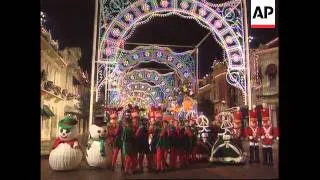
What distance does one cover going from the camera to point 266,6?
3.96 m

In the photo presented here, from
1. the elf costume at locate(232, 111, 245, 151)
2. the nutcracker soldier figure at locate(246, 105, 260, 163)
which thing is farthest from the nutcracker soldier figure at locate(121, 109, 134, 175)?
the nutcracker soldier figure at locate(246, 105, 260, 163)

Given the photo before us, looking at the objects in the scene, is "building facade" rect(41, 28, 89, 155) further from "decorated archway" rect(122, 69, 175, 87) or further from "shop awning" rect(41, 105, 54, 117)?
"decorated archway" rect(122, 69, 175, 87)

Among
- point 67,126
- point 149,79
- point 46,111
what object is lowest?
point 67,126

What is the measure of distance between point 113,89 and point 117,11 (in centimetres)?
74

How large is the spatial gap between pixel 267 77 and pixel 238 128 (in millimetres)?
552

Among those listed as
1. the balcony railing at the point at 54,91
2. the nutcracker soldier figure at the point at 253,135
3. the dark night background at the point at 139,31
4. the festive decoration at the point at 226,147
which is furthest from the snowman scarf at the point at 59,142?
the nutcracker soldier figure at the point at 253,135

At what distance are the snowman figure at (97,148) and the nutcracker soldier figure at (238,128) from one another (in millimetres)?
1216

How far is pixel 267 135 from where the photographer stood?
3957mm

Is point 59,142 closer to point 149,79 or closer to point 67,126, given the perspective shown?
point 67,126

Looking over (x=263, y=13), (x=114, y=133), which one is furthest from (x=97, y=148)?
(x=263, y=13)

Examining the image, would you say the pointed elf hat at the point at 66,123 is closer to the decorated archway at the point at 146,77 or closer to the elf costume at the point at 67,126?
the elf costume at the point at 67,126

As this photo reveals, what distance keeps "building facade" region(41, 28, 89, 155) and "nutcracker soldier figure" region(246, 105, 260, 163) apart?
1618 mm

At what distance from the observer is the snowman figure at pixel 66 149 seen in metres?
3.71

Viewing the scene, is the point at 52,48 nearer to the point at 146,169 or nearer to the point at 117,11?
the point at 117,11
